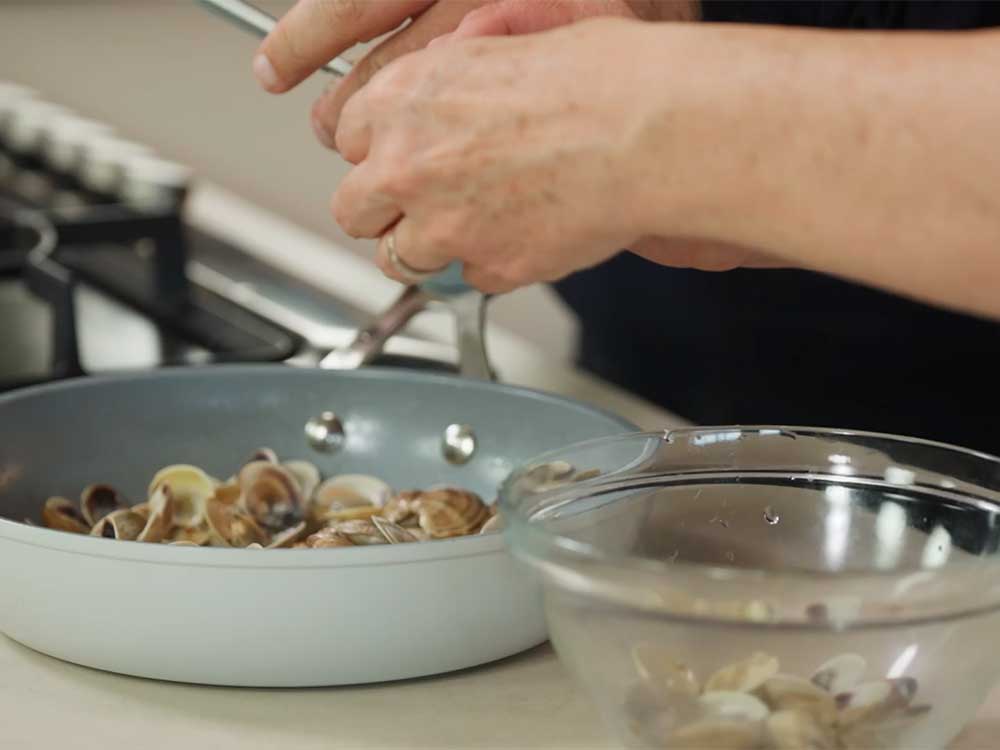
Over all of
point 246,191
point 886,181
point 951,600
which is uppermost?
point 886,181

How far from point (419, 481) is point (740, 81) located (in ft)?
1.44

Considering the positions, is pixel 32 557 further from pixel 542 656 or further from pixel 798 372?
pixel 798 372

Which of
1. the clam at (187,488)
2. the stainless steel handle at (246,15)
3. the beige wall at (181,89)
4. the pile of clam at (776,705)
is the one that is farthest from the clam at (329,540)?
the beige wall at (181,89)

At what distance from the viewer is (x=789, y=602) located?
483 mm

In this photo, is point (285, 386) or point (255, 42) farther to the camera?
point (255, 42)

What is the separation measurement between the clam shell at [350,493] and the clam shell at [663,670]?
1.14ft

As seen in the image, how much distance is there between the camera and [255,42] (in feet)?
8.75

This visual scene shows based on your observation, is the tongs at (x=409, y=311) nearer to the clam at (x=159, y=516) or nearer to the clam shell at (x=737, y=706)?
the clam at (x=159, y=516)

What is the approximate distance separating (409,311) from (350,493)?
24cm

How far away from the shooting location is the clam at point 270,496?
815 millimetres

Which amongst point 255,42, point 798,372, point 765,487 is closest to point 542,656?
point 765,487

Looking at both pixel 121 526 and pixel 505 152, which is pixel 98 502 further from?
pixel 505 152

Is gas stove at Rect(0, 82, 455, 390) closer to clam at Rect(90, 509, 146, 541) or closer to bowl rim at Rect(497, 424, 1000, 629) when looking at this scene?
clam at Rect(90, 509, 146, 541)

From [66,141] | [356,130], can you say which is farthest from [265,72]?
[66,141]
